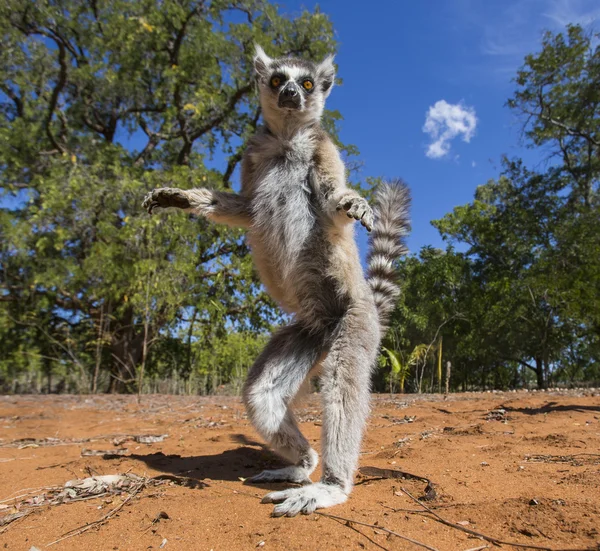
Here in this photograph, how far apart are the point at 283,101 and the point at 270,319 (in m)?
12.6

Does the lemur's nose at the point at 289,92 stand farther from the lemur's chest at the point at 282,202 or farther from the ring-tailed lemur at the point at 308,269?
the lemur's chest at the point at 282,202

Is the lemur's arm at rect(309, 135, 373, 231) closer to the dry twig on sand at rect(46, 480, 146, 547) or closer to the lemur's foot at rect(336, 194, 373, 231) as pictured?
the lemur's foot at rect(336, 194, 373, 231)

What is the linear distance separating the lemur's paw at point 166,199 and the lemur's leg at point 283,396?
1.60 m

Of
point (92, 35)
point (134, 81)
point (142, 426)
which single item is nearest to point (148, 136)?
point (134, 81)

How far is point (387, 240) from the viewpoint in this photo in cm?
439

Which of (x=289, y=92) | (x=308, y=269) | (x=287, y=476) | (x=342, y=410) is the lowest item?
(x=287, y=476)

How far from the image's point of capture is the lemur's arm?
124 inches

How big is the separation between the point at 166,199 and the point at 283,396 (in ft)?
6.87

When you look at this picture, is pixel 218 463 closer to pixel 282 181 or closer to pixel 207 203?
pixel 207 203

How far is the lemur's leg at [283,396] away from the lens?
3.32 meters

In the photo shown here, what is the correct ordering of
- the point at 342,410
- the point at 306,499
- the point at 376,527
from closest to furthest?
the point at 376,527, the point at 306,499, the point at 342,410

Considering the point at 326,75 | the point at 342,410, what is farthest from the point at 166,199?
the point at 342,410

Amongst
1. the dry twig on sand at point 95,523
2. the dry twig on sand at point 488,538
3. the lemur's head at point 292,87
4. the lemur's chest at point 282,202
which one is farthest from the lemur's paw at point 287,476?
the lemur's head at point 292,87

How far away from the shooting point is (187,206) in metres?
4.04
